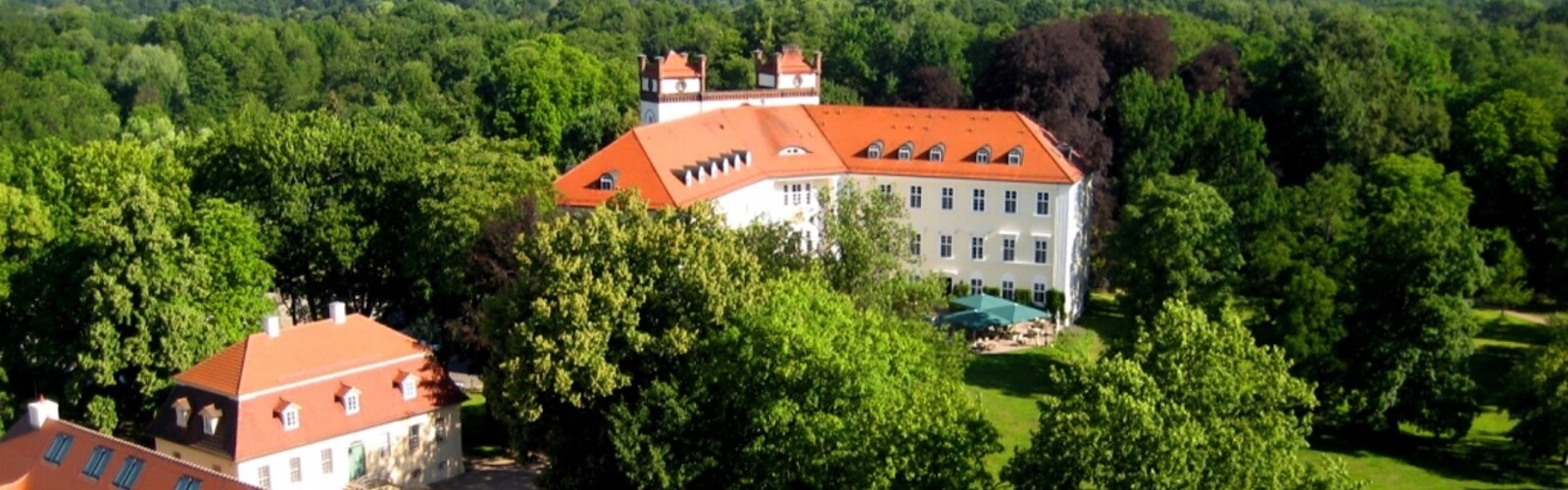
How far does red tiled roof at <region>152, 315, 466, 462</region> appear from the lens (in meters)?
39.0

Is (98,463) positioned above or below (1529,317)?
above

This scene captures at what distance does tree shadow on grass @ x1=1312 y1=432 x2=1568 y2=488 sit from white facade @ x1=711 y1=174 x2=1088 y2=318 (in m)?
13.8

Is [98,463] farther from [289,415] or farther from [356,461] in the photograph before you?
[356,461]

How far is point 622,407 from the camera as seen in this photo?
3631cm

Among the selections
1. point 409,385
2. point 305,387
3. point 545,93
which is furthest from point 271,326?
point 545,93

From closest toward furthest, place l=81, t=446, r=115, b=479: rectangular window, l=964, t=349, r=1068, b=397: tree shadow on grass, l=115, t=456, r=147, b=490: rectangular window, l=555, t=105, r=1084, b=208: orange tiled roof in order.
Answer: l=115, t=456, r=147, b=490: rectangular window → l=81, t=446, r=115, b=479: rectangular window → l=964, t=349, r=1068, b=397: tree shadow on grass → l=555, t=105, r=1084, b=208: orange tiled roof

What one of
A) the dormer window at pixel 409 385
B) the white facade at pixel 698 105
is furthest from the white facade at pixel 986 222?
the dormer window at pixel 409 385

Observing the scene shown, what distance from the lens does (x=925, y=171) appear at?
6025 cm

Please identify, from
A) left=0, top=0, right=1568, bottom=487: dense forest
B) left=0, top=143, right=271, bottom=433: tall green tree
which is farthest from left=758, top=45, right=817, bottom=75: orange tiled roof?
left=0, top=143, right=271, bottom=433: tall green tree

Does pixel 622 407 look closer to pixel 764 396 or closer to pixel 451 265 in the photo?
pixel 764 396

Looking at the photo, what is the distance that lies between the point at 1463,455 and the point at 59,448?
3747cm

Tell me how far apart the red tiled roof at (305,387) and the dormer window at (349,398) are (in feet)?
0.25

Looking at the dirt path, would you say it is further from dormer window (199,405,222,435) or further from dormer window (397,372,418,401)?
dormer window (199,405,222,435)

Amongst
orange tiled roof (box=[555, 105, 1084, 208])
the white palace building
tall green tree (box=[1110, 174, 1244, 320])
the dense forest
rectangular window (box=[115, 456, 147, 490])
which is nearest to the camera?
rectangular window (box=[115, 456, 147, 490])
